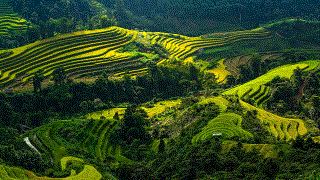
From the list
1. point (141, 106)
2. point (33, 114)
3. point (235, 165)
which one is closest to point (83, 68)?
point (141, 106)

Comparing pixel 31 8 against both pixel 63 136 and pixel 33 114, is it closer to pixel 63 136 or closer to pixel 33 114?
pixel 33 114

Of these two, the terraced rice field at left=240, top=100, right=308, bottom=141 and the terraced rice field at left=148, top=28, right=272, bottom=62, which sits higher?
the terraced rice field at left=240, top=100, right=308, bottom=141

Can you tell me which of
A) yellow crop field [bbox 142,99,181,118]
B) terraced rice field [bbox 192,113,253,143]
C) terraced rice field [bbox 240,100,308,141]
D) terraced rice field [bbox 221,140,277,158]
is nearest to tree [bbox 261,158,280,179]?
terraced rice field [bbox 221,140,277,158]

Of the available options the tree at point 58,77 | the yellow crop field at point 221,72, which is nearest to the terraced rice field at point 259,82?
the yellow crop field at point 221,72

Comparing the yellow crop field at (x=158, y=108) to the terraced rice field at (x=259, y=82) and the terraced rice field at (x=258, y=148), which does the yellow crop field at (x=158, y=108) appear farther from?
the terraced rice field at (x=258, y=148)

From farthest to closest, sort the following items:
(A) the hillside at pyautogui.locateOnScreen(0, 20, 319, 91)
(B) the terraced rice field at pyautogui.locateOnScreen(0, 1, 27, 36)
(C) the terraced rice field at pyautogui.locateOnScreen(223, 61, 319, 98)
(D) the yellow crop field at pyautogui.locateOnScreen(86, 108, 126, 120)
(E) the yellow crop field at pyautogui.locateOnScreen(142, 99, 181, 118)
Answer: (B) the terraced rice field at pyautogui.locateOnScreen(0, 1, 27, 36), (A) the hillside at pyautogui.locateOnScreen(0, 20, 319, 91), (C) the terraced rice field at pyautogui.locateOnScreen(223, 61, 319, 98), (E) the yellow crop field at pyautogui.locateOnScreen(142, 99, 181, 118), (D) the yellow crop field at pyautogui.locateOnScreen(86, 108, 126, 120)

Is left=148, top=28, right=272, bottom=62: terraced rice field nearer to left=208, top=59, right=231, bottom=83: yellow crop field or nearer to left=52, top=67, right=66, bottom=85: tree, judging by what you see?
left=208, top=59, right=231, bottom=83: yellow crop field

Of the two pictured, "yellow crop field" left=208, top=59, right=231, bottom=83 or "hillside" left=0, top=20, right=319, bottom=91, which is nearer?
"hillside" left=0, top=20, right=319, bottom=91
